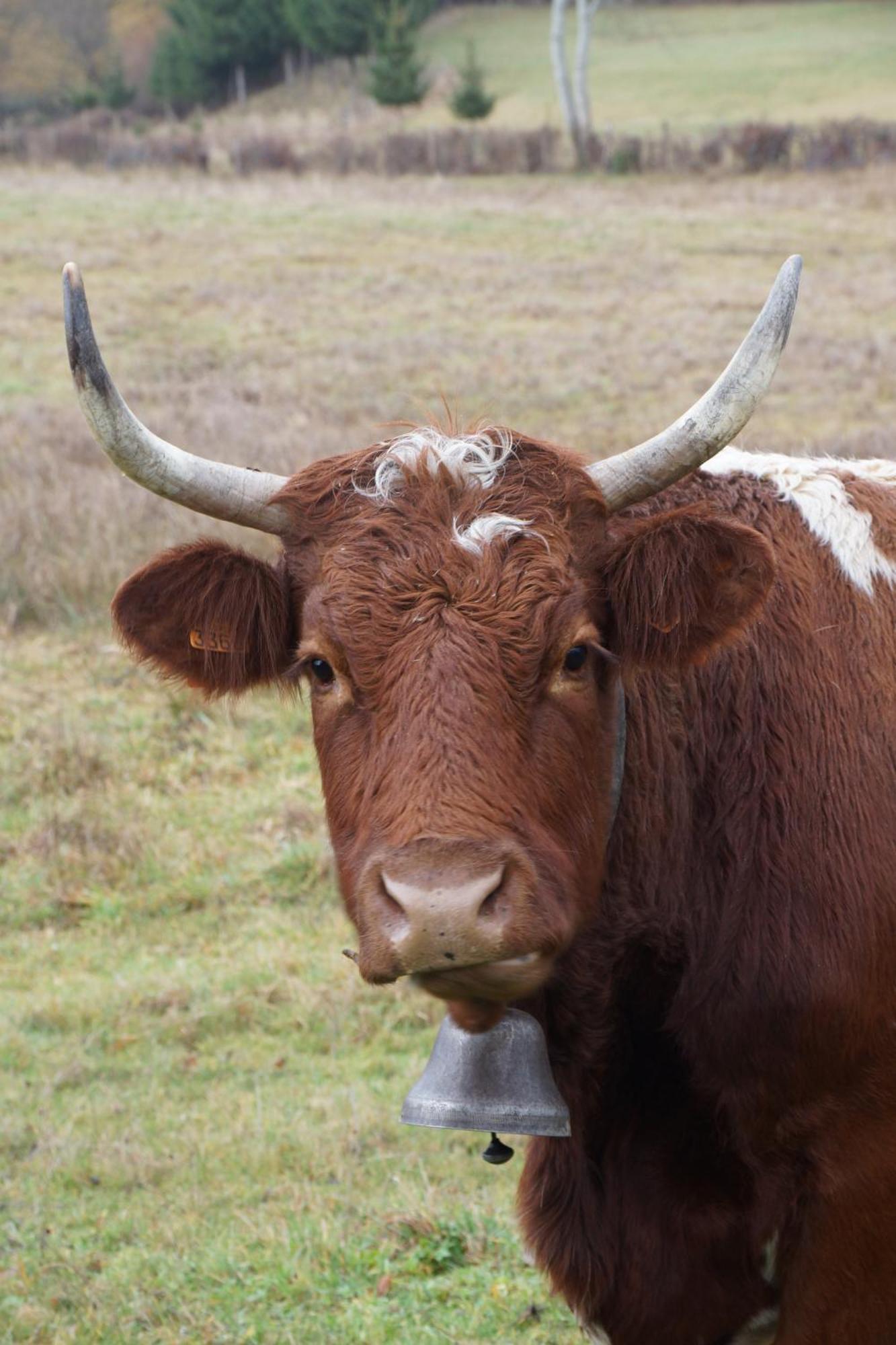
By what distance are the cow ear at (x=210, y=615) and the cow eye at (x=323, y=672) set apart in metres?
0.25

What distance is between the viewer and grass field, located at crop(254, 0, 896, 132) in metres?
54.1

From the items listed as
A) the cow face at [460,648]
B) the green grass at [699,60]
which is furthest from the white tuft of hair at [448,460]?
the green grass at [699,60]

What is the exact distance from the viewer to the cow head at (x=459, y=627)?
2.64 metres

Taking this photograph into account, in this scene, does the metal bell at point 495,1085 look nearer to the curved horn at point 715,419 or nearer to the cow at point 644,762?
the cow at point 644,762

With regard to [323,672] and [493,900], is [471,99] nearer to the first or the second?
[323,672]

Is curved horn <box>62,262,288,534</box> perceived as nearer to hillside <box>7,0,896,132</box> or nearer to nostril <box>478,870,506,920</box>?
nostril <box>478,870,506,920</box>

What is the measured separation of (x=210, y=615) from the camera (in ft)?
10.9

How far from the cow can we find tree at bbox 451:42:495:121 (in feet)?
169

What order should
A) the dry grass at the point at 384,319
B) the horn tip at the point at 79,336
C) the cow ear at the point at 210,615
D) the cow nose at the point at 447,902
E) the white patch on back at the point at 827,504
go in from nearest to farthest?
Result: the cow nose at the point at 447,902 → the horn tip at the point at 79,336 → the cow ear at the point at 210,615 → the white patch on back at the point at 827,504 → the dry grass at the point at 384,319

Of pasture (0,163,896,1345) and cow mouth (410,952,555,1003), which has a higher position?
cow mouth (410,952,555,1003)

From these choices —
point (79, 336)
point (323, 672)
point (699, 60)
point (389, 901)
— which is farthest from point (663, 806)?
point (699, 60)

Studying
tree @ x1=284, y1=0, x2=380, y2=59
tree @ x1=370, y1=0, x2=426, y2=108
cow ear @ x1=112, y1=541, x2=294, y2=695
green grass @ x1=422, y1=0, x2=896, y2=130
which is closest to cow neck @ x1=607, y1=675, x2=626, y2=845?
cow ear @ x1=112, y1=541, x2=294, y2=695

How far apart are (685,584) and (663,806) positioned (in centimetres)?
51

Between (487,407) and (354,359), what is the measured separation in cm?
1513
